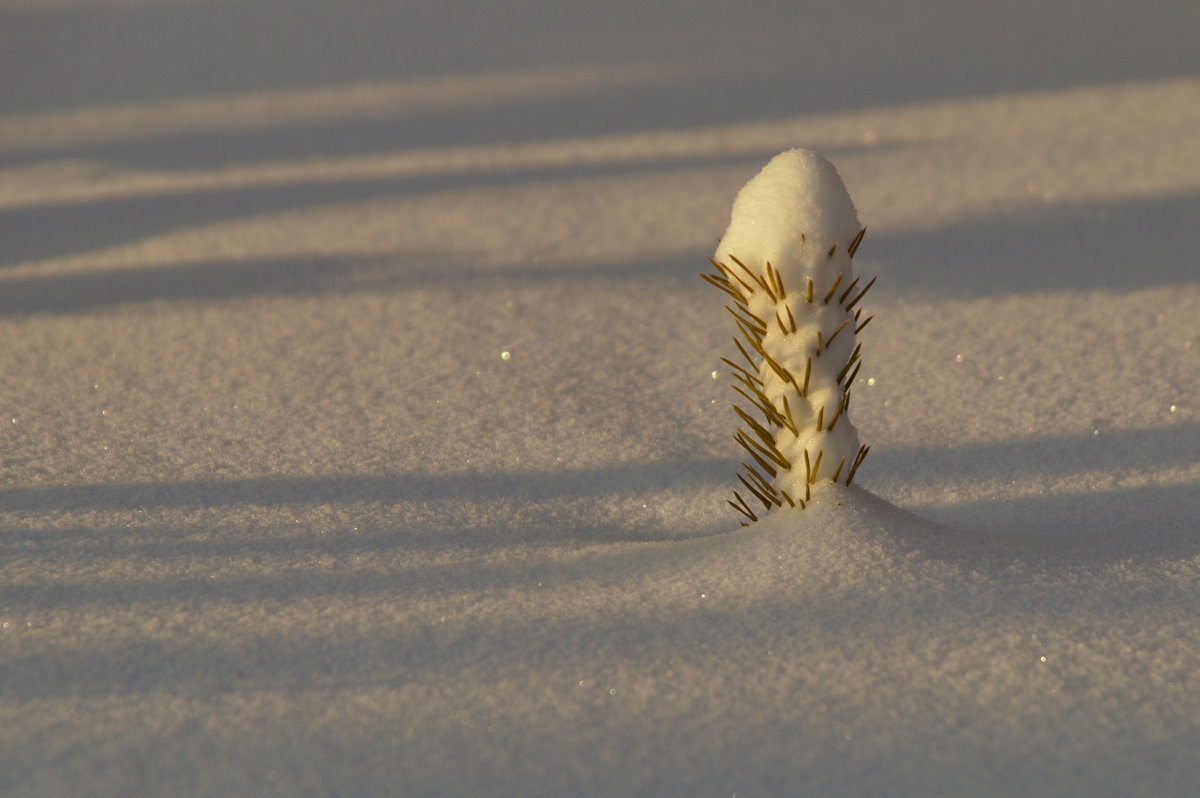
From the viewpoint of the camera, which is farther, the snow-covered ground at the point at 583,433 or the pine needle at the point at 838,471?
the pine needle at the point at 838,471

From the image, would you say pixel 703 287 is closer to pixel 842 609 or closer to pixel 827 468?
pixel 827 468

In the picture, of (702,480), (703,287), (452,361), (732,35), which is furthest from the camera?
Answer: (732,35)

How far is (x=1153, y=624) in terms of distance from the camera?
1.48 m

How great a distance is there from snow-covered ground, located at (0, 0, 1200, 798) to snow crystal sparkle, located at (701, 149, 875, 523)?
89mm

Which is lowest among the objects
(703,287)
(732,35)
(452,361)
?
(452,361)

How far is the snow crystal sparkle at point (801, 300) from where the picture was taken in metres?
1.53

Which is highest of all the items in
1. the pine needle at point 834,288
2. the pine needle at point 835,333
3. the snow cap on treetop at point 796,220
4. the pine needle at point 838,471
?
the snow cap on treetop at point 796,220

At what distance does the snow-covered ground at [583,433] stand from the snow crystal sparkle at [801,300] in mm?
89

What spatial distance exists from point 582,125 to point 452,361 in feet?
5.87

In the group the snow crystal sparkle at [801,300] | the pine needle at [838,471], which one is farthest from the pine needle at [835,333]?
the pine needle at [838,471]

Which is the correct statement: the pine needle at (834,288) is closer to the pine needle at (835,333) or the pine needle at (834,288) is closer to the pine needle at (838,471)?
the pine needle at (835,333)

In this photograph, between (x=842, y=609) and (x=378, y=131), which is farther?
(x=378, y=131)

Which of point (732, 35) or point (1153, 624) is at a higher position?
point (732, 35)

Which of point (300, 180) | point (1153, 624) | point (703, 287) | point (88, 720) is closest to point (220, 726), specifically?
point (88, 720)
